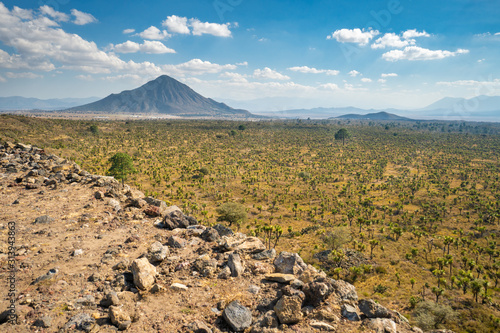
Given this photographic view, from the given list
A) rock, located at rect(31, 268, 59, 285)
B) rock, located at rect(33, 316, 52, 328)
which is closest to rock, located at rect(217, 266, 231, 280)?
rock, located at rect(33, 316, 52, 328)

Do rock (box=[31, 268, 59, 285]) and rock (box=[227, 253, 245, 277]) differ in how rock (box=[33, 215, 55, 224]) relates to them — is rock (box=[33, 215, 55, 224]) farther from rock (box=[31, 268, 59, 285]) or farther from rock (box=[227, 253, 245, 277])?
rock (box=[227, 253, 245, 277])

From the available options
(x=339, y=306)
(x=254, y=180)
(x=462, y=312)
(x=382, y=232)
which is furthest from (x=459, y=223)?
(x=339, y=306)

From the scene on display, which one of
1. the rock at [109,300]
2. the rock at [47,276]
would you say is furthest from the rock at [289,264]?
the rock at [47,276]

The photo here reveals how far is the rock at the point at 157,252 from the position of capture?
12477mm

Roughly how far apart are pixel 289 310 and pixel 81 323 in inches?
292

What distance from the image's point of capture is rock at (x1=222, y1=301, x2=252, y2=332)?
30.1 feet

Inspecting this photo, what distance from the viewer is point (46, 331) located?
8.15 m

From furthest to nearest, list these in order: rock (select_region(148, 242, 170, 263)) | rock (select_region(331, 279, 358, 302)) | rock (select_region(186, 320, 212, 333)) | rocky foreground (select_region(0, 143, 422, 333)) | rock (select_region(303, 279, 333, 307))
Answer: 1. rock (select_region(148, 242, 170, 263))
2. rock (select_region(331, 279, 358, 302))
3. rock (select_region(303, 279, 333, 307))
4. rocky foreground (select_region(0, 143, 422, 333))
5. rock (select_region(186, 320, 212, 333))

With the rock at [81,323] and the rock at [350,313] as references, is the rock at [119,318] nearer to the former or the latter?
the rock at [81,323]

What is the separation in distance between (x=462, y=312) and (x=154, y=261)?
31.3 metres

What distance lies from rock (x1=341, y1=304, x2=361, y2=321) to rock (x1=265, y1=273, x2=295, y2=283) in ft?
8.50

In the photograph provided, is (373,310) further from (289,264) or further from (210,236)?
(210,236)

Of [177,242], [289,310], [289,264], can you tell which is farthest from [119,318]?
[289,264]

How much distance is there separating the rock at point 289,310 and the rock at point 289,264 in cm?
311
